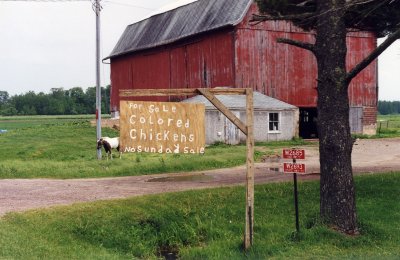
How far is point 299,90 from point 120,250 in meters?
25.2

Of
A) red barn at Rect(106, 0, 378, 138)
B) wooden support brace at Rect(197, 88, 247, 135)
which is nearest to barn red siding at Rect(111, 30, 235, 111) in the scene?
red barn at Rect(106, 0, 378, 138)

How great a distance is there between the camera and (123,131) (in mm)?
9570

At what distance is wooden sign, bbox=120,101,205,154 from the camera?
31.7 feet

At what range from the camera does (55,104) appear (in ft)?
415

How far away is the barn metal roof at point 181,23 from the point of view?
104 ft

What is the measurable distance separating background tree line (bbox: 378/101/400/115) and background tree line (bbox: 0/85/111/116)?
9701cm

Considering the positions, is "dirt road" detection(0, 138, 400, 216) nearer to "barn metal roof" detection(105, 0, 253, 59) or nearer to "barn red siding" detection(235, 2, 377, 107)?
"barn red siding" detection(235, 2, 377, 107)

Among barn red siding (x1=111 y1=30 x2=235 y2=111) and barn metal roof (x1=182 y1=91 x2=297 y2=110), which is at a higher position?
barn red siding (x1=111 y1=30 x2=235 y2=111)

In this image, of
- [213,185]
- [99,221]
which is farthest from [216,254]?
[213,185]

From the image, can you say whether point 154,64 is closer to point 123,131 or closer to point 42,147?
point 42,147

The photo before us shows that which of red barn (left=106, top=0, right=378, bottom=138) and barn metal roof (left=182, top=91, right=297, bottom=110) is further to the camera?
red barn (left=106, top=0, right=378, bottom=138)

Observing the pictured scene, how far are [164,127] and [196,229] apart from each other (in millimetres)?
2829

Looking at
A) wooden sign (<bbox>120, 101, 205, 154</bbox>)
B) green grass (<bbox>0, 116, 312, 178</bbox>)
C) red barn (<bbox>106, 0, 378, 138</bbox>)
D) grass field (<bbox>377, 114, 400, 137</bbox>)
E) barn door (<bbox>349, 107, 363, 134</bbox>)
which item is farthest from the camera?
grass field (<bbox>377, 114, 400, 137</bbox>)

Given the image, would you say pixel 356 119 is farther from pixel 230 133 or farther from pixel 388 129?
pixel 230 133
